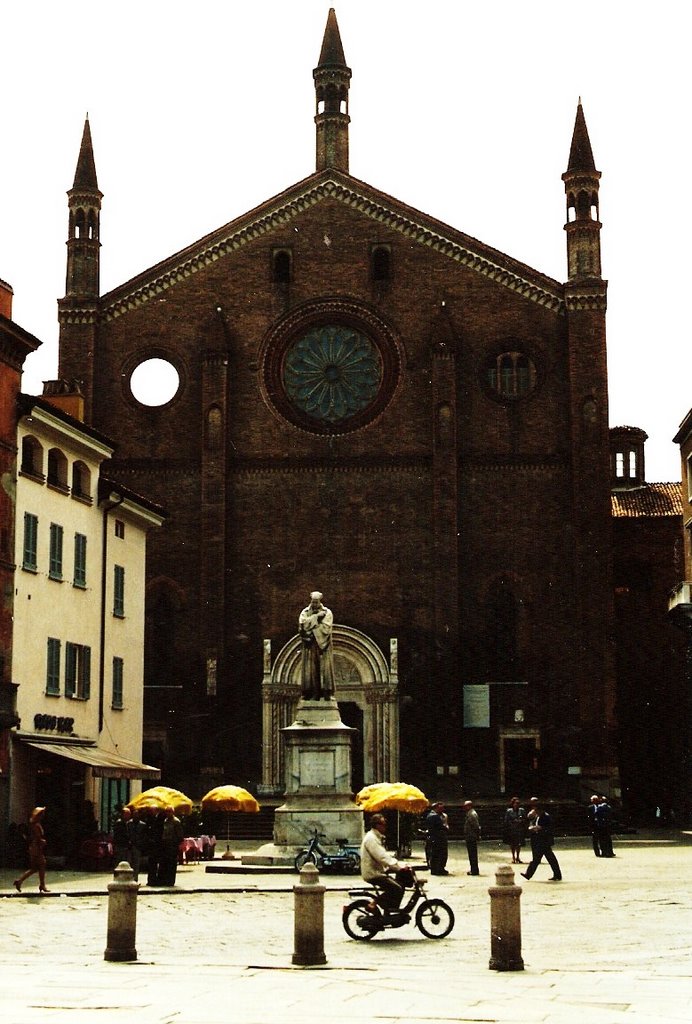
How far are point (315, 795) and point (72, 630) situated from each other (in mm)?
9789

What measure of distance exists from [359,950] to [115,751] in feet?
80.4

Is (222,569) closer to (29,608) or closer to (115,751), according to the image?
(115,751)

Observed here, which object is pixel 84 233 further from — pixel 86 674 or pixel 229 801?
pixel 229 801

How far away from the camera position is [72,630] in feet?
128

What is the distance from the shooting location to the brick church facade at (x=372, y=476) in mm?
49875

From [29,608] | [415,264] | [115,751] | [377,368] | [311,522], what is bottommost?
[115,751]

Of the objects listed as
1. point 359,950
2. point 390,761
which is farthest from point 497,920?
point 390,761

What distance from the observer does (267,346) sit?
53.1m

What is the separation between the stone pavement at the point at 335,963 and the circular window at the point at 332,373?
2608cm

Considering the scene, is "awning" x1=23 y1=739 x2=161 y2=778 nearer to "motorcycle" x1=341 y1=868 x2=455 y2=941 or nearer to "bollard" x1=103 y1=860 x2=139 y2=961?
"motorcycle" x1=341 y1=868 x2=455 y2=941

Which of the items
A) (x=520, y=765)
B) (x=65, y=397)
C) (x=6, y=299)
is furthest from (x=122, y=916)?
(x=520, y=765)

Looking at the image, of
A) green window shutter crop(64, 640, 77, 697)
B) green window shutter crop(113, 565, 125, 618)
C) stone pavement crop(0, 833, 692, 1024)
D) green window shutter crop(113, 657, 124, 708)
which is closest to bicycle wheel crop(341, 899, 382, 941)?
stone pavement crop(0, 833, 692, 1024)

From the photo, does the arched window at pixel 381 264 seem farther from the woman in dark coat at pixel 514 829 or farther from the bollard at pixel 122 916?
the bollard at pixel 122 916

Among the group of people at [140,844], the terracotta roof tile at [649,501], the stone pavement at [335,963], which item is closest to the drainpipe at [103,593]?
the group of people at [140,844]
